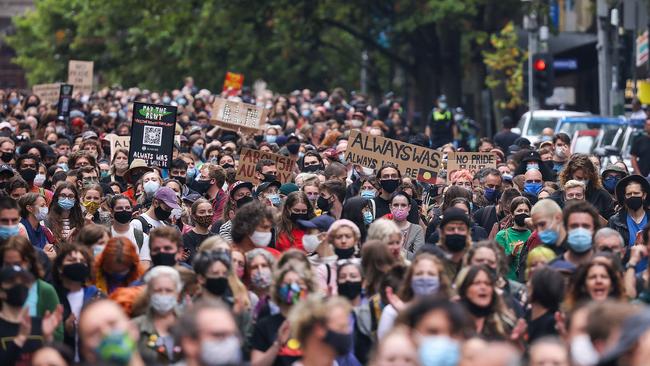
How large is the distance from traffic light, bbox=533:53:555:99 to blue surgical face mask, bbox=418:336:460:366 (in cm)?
2708

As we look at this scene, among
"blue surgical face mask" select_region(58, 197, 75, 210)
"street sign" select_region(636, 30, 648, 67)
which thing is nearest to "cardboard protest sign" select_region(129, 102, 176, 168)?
"blue surgical face mask" select_region(58, 197, 75, 210)

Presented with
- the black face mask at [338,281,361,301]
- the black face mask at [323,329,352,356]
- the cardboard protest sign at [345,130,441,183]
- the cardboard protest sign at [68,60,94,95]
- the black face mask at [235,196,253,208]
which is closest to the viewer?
the black face mask at [323,329,352,356]

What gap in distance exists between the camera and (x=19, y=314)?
420 inches

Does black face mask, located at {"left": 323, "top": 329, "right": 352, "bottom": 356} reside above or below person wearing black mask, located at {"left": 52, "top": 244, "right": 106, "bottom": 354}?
below

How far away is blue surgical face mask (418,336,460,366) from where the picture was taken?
26.4 ft

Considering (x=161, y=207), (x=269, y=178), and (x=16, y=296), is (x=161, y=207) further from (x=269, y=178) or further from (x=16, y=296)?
(x=16, y=296)

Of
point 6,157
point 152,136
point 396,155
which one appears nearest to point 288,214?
point 396,155

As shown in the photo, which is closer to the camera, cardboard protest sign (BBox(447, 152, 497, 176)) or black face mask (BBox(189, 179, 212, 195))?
black face mask (BBox(189, 179, 212, 195))

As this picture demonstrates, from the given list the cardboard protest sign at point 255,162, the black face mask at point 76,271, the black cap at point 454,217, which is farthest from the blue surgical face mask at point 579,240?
the cardboard protest sign at point 255,162

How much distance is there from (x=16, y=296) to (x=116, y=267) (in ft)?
5.18

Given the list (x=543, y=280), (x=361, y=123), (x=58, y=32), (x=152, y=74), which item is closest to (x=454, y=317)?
(x=543, y=280)

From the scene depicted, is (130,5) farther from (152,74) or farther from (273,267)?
(273,267)

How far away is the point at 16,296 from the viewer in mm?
10672

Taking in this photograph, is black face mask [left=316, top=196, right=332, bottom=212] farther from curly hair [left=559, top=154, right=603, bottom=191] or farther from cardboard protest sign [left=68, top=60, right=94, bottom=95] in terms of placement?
cardboard protest sign [left=68, top=60, right=94, bottom=95]
